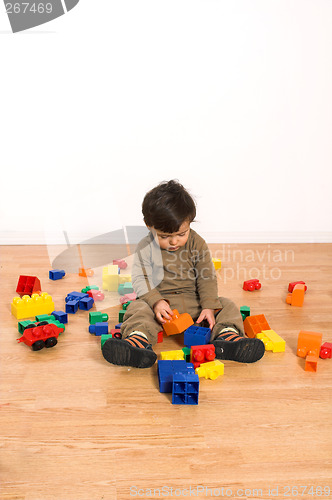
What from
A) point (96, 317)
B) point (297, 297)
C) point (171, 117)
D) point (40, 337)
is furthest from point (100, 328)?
point (171, 117)

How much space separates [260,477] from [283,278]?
129 cm

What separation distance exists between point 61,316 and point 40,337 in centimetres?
16

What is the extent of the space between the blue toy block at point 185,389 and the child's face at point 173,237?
49 centimetres

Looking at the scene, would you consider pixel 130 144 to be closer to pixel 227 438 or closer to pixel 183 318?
pixel 183 318

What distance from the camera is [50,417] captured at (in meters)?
1.30

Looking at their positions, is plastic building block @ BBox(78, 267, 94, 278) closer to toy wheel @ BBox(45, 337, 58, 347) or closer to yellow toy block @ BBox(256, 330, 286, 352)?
toy wheel @ BBox(45, 337, 58, 347)

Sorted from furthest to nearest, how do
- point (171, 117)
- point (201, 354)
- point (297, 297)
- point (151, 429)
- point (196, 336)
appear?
point (171, 117), point (297, 297), point (196, 336), point (201, 354), point (151, 429)

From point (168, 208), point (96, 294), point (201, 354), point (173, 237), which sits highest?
point (168, 208)

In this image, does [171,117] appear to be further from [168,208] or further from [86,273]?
[168,208]

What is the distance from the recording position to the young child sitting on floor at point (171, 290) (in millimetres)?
1548

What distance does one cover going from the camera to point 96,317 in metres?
1.81

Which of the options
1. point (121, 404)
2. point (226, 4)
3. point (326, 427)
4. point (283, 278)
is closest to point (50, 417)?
point (121, 404)

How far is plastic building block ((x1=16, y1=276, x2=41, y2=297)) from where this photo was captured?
6.78 ft

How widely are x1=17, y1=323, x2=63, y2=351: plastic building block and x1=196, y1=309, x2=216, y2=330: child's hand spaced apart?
17.6 inches
